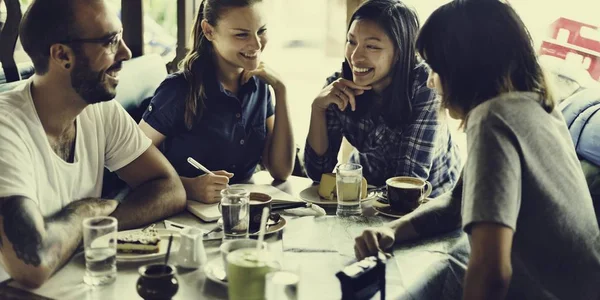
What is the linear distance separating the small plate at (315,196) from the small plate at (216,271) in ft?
1.59

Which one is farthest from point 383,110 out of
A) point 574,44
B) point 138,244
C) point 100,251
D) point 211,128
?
point 574,44

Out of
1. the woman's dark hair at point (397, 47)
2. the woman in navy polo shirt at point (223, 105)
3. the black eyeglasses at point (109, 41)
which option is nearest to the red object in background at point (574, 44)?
the woman's dark hair at point (397, 47)

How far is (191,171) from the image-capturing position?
7.05 ft

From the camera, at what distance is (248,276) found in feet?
3.83

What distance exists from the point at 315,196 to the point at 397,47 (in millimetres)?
599

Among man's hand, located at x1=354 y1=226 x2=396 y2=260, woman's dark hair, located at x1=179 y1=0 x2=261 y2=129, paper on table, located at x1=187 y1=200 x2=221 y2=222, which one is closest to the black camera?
man's hand, located at x1=354 y1=226 x2=396 y2=260

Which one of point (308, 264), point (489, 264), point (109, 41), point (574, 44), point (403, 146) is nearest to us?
point (489, 264)

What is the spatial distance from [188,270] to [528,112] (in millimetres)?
766

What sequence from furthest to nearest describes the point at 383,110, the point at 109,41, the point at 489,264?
the point at 383,110
the point at 109,41
the point at 489,264

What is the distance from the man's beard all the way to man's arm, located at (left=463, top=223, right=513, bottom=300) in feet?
3.31

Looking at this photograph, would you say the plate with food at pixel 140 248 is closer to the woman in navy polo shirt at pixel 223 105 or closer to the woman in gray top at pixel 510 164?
the woman in gray top at pixel 510 164

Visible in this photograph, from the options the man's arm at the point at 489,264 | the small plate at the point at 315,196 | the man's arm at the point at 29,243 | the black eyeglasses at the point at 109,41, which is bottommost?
the small plate at the point at 315,196

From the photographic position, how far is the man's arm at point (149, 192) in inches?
Answer: 63.6

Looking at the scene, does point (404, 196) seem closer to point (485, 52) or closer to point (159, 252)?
point (485, 52)
